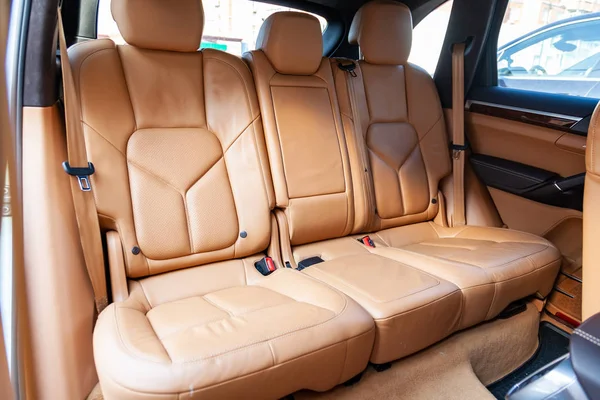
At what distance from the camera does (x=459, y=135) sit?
7.60 ft

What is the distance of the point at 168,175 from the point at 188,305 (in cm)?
50

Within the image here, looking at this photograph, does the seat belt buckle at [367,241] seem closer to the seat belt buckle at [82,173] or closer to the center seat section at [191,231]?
the center seat section at [191,231]

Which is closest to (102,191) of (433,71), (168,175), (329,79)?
(168,175)

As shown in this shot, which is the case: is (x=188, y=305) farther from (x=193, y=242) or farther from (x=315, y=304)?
(x=315, y=304)

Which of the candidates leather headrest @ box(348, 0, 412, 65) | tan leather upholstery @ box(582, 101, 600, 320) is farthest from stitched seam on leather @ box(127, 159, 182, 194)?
tan leather upholstery @ box(582, 101, 600, 320)

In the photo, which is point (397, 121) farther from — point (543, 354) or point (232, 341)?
point (232, 341)

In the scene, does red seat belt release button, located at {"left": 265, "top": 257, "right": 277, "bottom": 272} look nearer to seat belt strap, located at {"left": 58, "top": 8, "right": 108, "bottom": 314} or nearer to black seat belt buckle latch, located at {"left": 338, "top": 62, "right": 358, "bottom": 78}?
seat belt strap, located at {"left": 58, "top": 8, "right": 108, "bottom": 314}

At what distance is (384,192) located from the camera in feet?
7.06

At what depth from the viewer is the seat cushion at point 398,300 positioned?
1.37 m

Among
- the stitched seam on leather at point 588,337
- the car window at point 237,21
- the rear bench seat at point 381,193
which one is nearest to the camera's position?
the stitched seam on leather at point 588,337

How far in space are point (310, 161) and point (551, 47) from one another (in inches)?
55.9

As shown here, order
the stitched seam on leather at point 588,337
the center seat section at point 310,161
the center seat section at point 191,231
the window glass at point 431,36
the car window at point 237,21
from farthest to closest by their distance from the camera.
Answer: the window glass at point 431,36 → the car window at point 237,21 → the center seat section at point 310,161 → the center seat section at point 191,231 → the stitched seam on leather at point 588,337

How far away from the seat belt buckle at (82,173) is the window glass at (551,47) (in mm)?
2110

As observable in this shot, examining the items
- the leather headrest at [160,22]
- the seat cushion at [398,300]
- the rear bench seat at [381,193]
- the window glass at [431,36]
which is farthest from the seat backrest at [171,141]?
the window glass at [431,36]
